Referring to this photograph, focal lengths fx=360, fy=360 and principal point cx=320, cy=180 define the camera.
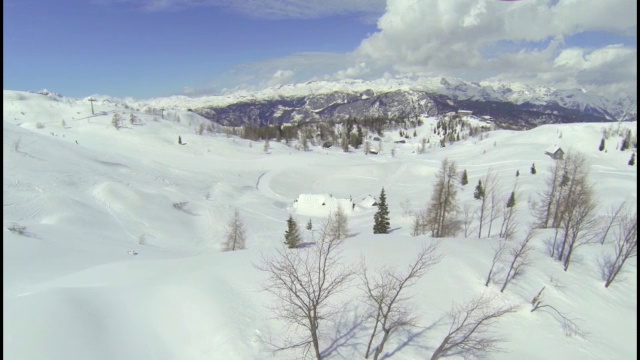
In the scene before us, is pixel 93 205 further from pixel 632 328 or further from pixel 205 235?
pixel 632 328

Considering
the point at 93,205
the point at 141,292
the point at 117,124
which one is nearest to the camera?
the point at 141,292

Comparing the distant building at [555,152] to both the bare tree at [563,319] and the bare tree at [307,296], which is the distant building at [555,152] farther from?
the bare tree at [307,296]

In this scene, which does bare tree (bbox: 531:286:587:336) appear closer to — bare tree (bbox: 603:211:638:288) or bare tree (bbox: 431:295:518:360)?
bare tree (bbox: 431:295:518:360)

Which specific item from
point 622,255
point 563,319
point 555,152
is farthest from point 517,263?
point 555,152

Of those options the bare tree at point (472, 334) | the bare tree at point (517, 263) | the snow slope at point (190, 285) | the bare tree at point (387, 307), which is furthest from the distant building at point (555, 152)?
the bare tree at point (387, 307)

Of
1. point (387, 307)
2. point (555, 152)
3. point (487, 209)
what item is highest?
point (555, 152)

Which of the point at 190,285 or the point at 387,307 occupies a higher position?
the point at 190,285

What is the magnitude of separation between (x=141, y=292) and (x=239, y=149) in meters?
129

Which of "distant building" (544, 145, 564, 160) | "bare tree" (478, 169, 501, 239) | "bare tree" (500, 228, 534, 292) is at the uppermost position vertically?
"distant building" (544, 145, 564, 160)

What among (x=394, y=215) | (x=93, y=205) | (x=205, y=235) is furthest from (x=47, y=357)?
(x=394, y=215)

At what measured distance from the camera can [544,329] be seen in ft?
→ 72.9

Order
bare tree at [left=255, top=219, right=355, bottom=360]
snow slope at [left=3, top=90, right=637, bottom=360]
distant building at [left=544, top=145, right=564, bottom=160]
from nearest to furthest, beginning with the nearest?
bare tree at [left=255, top=219, right=355, bottom=360]
snow slope at [left=3, top=90, right=637, bottom=360]
distant building at [left=544, top=145, right=564, bottom=160]

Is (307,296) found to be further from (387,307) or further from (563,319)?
(563,319)

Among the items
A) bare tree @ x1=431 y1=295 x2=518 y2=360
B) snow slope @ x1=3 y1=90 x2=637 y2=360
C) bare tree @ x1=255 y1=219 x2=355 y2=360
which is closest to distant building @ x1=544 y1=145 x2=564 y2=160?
snow slope @ x1=3 y1=90 x2=637 y2=360
